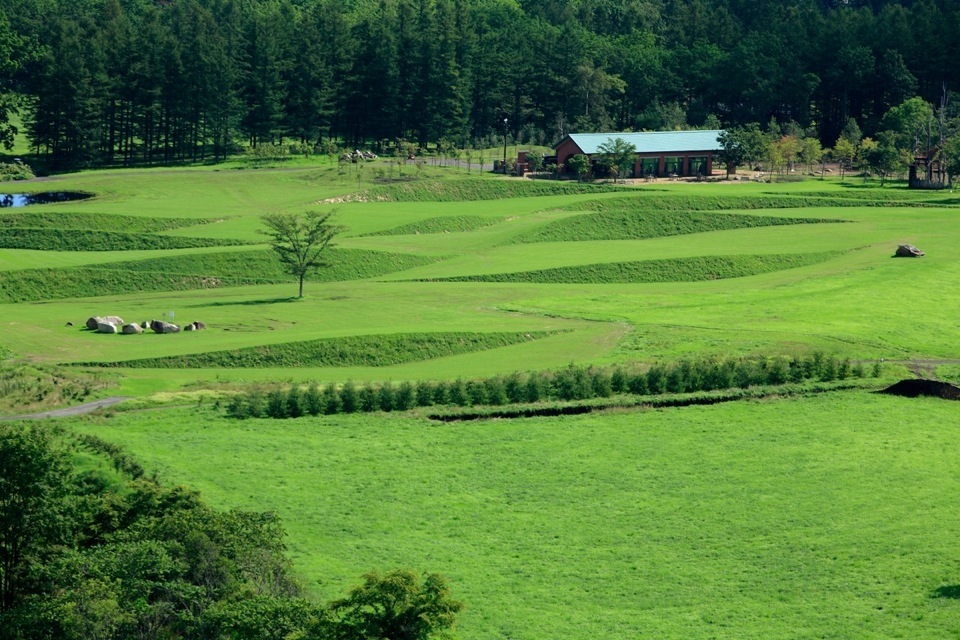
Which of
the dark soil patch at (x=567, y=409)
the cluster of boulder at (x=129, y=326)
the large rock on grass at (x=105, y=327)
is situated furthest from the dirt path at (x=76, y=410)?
the large rock on grass at (x=105, y=327)

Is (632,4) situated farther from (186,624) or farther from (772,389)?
(186,624)

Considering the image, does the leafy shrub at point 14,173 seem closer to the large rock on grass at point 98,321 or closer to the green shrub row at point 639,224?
the green shrub row at point 639,224

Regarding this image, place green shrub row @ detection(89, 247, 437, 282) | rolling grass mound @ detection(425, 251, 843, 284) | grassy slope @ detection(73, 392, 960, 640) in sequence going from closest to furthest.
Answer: grassy slope @ detection(73, 392, 960, 640), green shrub row @ detection(89, 247, 437, 282), rolling grass mound @ detection(425, 251, 843, 284)

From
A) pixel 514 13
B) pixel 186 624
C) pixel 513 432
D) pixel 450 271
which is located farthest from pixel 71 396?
pixel 514 13

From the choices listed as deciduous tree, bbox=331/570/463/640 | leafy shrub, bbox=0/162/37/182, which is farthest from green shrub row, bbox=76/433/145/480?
leafy shrub, bbox=0/162/37/182

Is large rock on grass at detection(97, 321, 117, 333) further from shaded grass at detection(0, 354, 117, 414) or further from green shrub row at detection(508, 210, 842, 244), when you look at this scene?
green shrub row at detection(508, 210, 842, 244)

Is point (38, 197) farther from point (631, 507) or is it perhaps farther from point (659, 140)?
point (631, 507)
